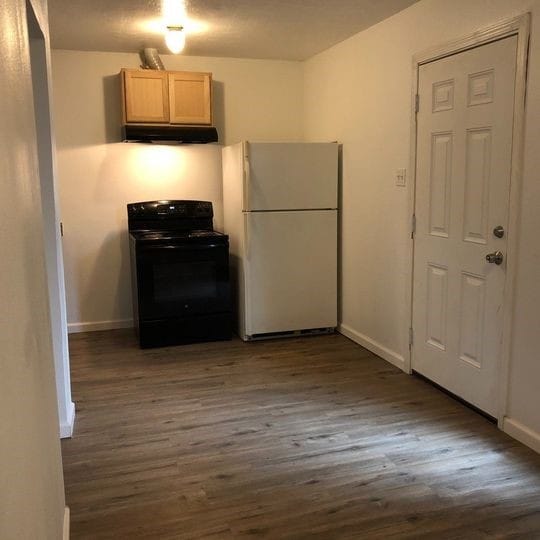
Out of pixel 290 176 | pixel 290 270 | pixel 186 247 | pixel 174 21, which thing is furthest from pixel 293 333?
pixel 174 21

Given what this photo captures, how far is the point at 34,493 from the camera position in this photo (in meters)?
1.31

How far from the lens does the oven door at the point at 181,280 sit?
4332 millimetres

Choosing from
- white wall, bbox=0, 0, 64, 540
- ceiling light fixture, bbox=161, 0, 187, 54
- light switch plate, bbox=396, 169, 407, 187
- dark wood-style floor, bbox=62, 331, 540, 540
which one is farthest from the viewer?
→ light switch plate, bbox=396, 169, 407, 187

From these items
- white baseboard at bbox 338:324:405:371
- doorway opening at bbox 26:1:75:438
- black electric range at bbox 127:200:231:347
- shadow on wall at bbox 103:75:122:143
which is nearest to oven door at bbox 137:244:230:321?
black electric range at bbox 127:200:231:347

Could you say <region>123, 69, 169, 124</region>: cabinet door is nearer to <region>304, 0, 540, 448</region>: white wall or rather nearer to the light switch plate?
<region>304, 0, 540, 448</region>: white wall

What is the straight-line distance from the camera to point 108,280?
16.1 feet

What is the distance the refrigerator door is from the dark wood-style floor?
4.24 feet

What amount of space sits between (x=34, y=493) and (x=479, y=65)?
277 cm

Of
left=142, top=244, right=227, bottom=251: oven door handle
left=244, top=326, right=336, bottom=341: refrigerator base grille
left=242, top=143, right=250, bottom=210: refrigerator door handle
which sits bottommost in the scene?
left=244, top=326, right=336, bottom=341: refrigerator base grille

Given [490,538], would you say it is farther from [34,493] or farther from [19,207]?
[19,207]

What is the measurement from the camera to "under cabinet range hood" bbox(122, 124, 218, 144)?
14.7 ft

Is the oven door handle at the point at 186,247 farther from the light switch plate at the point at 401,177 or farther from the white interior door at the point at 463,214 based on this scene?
the white interior door at the point at 463,214

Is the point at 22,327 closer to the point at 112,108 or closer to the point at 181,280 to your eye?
the point at 181,280

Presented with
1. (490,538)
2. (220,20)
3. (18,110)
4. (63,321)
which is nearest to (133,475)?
(63,321)
